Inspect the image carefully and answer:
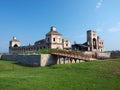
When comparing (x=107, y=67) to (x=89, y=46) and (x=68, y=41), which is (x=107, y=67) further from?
(x=68, y=41)

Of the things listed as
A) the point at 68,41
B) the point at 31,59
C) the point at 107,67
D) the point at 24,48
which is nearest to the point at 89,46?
the point at 68,41

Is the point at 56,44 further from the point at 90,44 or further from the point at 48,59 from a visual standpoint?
the point at 48,59

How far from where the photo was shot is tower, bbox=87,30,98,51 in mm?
80312

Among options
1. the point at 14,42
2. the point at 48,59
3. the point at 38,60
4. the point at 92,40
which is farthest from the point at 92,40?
the point at 38,60

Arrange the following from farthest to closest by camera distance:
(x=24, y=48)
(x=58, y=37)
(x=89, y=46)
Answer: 1. (x=24, y=48)
2. (x=89, y=46)
3. (x=58, y=37)

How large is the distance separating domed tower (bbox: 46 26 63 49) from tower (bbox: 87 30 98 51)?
49.4 feet

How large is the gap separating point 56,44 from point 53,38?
2202 millimetres

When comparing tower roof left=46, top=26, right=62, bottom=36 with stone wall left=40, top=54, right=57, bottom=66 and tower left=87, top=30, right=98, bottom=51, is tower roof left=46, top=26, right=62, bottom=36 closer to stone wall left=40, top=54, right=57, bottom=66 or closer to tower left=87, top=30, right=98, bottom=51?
tower left=87, top=30, right=98, bottom=51

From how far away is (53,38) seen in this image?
68.1 meters

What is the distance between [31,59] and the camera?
47.5 meters

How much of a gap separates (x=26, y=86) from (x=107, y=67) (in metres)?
15.8

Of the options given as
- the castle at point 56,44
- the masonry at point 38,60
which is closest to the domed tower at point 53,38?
the castle at point 56,44

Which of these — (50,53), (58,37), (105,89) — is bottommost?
(105,89)

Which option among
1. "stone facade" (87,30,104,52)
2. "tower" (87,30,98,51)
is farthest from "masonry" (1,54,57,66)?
"tower" (87,30,98,51)
